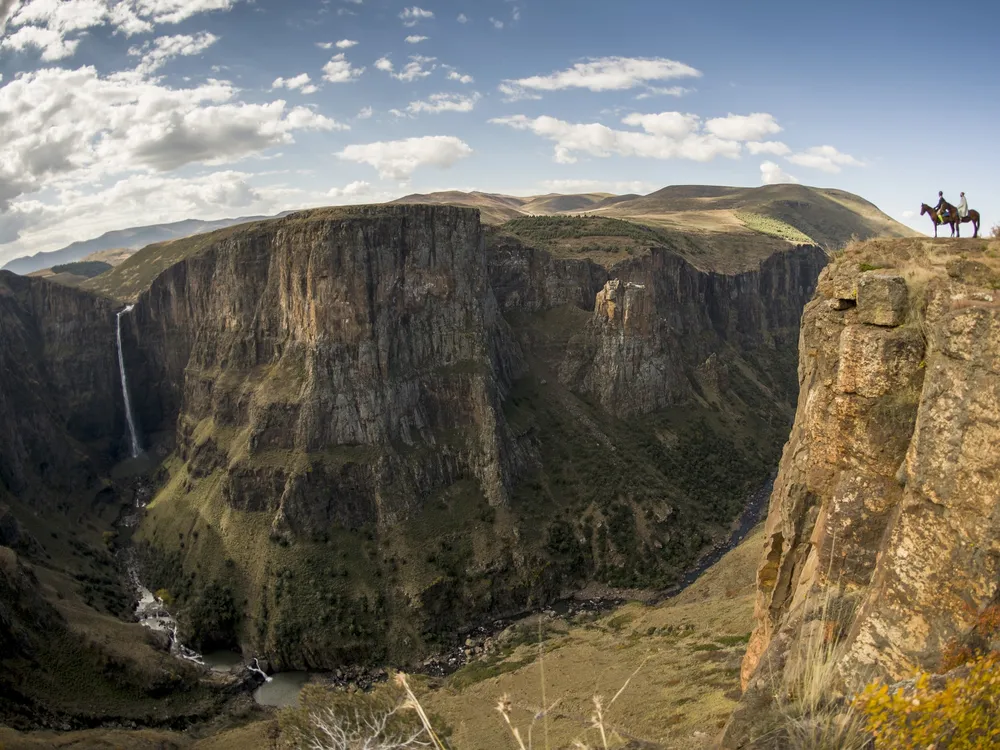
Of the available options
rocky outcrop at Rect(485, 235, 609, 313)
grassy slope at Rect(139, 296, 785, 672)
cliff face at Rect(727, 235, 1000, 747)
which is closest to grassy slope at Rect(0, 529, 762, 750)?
grassy slope at Rect(139, 296, 785, 672)

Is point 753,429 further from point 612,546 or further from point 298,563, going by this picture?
point 298,563

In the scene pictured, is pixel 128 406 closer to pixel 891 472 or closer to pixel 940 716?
pixel 891 472

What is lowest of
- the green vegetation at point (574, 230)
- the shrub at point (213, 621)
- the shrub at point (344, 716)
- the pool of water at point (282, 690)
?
the pool of water at point (282, 690)

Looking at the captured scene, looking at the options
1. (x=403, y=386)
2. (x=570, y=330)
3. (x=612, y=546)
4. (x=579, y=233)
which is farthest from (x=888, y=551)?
(x=579, y=233)

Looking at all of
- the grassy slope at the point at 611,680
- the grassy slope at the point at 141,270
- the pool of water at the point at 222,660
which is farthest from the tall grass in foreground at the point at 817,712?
the grassy slope at the point at 141,270

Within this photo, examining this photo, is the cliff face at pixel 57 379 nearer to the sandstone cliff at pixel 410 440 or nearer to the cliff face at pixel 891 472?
the sandstone cliff at pixel 410 440

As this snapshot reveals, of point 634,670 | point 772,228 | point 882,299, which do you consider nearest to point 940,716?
point 882,299

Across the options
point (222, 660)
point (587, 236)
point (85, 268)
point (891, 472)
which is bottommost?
point (222, 660)
